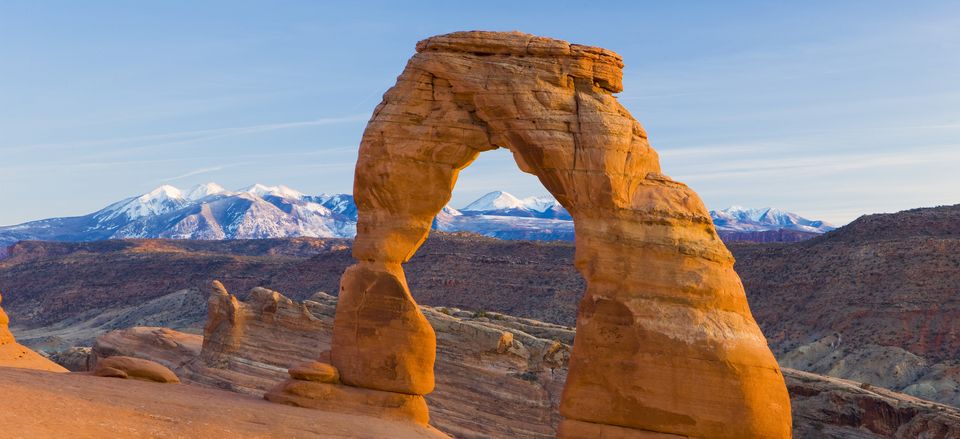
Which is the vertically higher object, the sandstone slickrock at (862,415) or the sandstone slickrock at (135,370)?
the sandstone slickrock at (135,370)

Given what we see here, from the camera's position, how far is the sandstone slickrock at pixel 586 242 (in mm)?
→ 19922

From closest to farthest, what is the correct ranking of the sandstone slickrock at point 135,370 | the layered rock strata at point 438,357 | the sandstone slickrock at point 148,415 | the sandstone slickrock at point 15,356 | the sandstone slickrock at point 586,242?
the sandstone slickrock at point 148,415 < the sandstone slickrock at point 586,242 < the sandstone slickrock at point 135,370 < the sandstone slickrock at point 15,356 < the layered rock strata at point 438,357

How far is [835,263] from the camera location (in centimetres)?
6091

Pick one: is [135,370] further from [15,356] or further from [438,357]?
[438,357]

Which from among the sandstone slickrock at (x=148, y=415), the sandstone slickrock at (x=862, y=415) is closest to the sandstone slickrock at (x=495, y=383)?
the sandstone slickrock at (x=862, y=415)

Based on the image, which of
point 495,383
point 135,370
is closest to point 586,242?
point 135,370

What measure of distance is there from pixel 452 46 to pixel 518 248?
5462 centimetres

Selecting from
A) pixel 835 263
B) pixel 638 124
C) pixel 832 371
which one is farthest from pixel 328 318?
pixel 835 263

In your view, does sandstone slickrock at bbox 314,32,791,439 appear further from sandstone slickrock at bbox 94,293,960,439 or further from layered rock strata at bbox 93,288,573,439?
sandstone slickrock at bbox 94,293,960,439

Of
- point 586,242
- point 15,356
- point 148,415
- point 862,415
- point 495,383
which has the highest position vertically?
point 586,242

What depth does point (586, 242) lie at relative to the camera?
20.9 metres

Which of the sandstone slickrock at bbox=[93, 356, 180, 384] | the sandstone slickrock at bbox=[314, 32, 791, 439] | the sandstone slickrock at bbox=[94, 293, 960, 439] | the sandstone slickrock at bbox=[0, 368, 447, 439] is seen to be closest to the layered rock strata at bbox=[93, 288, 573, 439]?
the sandstone slickrock at bbox=[94, 293, 960, 439]

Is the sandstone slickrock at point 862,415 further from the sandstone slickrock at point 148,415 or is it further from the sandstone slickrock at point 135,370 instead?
the sandstone slickrock at point 135,370

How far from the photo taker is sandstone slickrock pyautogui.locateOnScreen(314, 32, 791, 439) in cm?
1992
